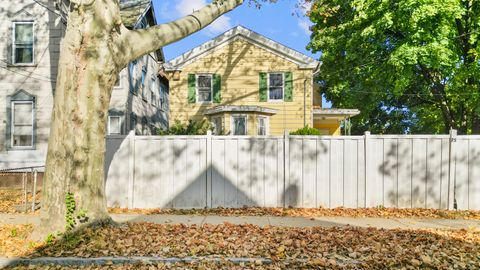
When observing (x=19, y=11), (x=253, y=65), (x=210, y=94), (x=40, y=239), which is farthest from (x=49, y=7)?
(x=40, y=239)

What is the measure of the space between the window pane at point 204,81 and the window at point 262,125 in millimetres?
3139

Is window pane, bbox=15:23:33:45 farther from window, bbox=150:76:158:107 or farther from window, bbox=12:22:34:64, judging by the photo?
window, bbox=150:76:158:107

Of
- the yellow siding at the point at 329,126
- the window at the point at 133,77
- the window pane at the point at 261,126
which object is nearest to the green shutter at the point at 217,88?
the window pane at the point at 261,126

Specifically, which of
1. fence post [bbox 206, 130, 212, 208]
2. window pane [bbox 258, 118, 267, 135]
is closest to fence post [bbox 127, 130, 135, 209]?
fence post [bbox 206, 130, 212, 208]

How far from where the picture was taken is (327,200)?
9297mm

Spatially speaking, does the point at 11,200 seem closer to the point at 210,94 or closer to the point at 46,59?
the point at 46,59

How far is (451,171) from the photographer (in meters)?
9.06

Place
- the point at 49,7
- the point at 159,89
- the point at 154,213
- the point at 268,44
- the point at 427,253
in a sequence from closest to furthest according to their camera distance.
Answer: the point at 427,253 → the point at 154,213 → the point at 49,7 → the point at 268,44 → the point at 159,89

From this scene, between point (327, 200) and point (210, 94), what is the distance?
32.3 ft

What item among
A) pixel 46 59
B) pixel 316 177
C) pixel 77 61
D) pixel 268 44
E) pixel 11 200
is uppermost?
pixel 268 44

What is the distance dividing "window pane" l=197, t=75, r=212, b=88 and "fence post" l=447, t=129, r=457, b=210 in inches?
443

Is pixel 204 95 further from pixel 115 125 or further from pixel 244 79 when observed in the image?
pixel 115 125

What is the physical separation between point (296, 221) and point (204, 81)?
36.7ft

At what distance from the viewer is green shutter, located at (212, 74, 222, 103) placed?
17484 mm
